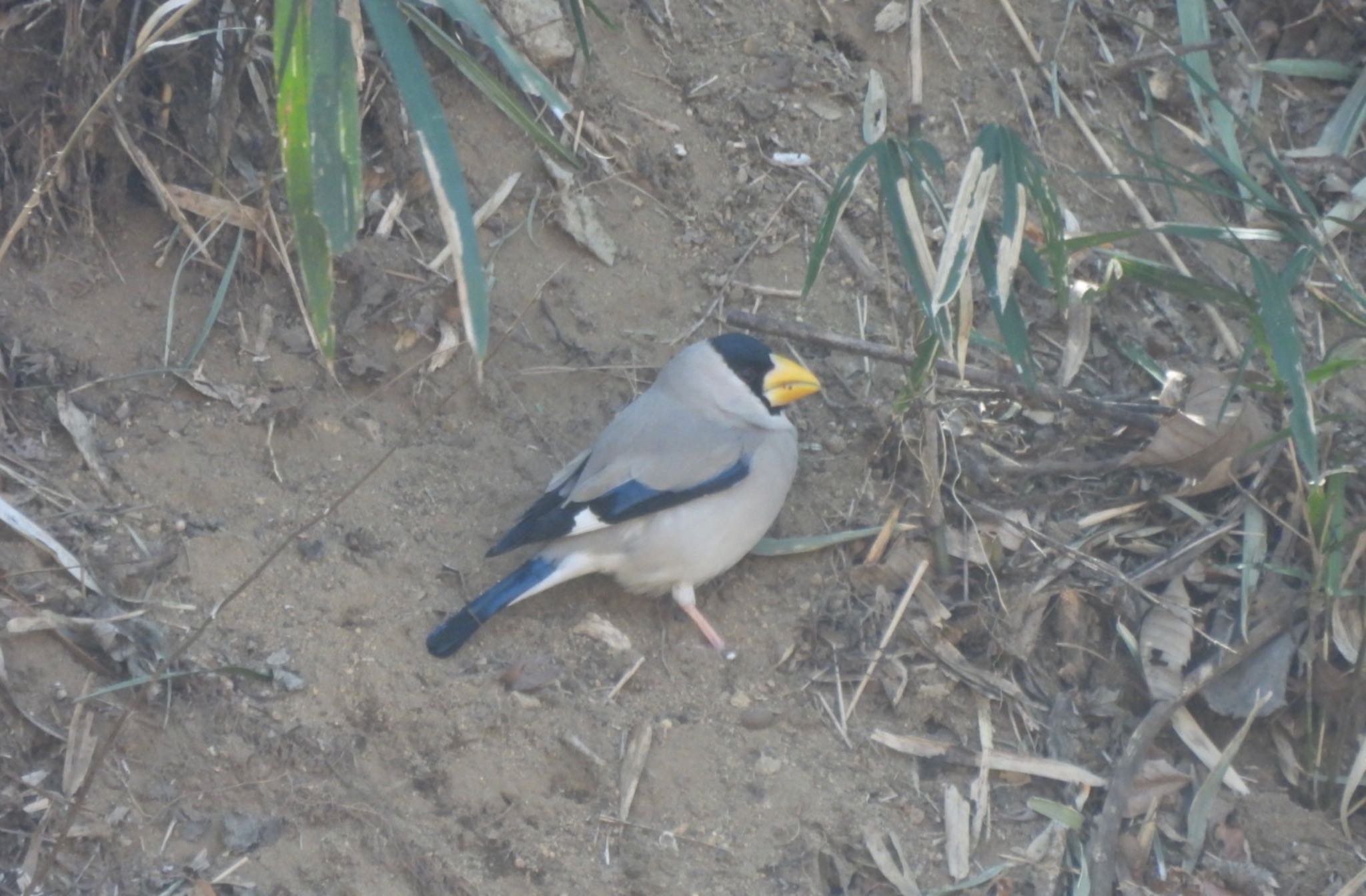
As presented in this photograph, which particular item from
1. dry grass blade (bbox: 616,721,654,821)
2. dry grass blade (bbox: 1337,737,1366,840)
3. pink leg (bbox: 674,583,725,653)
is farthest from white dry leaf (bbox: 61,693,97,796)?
dry grass blade (bbox: 1337,737,1366,840)

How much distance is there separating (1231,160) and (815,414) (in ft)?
5.87

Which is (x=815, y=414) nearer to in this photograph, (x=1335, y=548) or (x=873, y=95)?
(x=873, y=95)

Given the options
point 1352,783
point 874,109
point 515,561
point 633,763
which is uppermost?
point 874,109

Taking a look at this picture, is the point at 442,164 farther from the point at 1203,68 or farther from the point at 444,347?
the point at 1203,68

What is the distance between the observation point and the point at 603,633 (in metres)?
4.24

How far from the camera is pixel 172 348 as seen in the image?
4461mm

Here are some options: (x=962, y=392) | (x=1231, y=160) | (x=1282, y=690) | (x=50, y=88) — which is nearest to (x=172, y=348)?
(x=50, y=88)

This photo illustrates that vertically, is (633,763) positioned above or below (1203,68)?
below

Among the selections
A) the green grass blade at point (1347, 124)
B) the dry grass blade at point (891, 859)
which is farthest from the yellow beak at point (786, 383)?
the green grass blade at point (1347, 124)

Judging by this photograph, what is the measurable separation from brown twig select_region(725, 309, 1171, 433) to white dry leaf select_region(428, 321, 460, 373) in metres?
Result: 0.85

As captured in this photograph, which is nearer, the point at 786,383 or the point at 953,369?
the point at 953,369

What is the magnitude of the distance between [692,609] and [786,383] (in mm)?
798

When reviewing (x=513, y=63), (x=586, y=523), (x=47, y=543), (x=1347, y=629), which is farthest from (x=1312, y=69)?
(x=47, y=543)

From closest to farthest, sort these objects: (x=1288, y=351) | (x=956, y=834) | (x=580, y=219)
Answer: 1. (x=1288, y=351)
2. (x=956, y=834)
3. (x=580, y=219)
